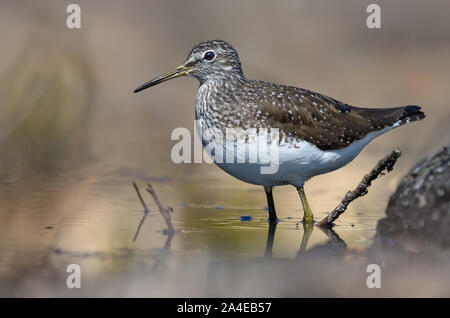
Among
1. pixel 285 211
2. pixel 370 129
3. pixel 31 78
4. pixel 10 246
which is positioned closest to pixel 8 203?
pixel 10 246

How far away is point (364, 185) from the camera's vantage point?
9.35m

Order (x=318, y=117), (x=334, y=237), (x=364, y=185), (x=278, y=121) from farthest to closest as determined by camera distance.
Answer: (x=318, y=117)
(x=278, y=121)
(x=364, y=185)
(x=334, y=237)

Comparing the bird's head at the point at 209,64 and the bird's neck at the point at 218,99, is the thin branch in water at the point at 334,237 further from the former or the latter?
the bird's head at the point at 209,64

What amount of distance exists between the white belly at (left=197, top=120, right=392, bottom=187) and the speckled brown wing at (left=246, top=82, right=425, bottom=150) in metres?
0.17

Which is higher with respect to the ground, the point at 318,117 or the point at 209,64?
the point at 209,64

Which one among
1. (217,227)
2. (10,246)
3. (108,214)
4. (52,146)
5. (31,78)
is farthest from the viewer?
(31,78)

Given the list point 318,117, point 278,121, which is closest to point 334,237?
point 278,121

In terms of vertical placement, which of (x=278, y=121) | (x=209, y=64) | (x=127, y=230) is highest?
(x=209, y=64)

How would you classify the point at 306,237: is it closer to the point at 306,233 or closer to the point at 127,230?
the point at 306,233

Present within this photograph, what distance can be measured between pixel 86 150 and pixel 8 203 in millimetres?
5088

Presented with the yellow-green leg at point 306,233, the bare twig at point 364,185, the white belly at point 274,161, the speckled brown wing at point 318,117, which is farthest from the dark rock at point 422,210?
the speckled brown wing at point 318,117

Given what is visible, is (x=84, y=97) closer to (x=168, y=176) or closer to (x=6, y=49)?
(x=6, y=49)

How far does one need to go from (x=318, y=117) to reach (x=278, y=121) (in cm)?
83

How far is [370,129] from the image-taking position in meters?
10.5
